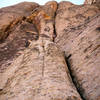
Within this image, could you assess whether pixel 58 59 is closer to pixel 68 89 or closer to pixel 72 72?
pixel 72 72

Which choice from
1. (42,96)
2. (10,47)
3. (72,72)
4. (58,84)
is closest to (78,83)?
(72,72)

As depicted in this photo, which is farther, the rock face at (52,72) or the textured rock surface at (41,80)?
the rock face at (52,72)

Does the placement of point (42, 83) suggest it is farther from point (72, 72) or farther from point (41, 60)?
point (72, 72)

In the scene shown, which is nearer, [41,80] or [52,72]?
[41,80]

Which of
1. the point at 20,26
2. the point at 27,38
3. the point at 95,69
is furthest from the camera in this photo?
the point at 20,26

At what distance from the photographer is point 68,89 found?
6.19 m

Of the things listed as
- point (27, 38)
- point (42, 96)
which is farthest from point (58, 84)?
point (27, 38)

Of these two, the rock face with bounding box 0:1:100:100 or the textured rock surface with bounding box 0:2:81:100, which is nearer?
the textured rock surface with bounding box 0:2:81:100

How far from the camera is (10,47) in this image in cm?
1616

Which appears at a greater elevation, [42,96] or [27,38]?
[42,96]

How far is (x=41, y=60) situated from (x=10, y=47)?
880 centimetres

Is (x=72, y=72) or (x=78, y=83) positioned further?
(x=72, y=72)

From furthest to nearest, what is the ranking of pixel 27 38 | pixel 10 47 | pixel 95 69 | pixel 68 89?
pixel 27 38, pixel 10 47, pixel 95 69, pixel 68 89

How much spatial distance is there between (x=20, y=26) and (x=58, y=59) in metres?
13.9
